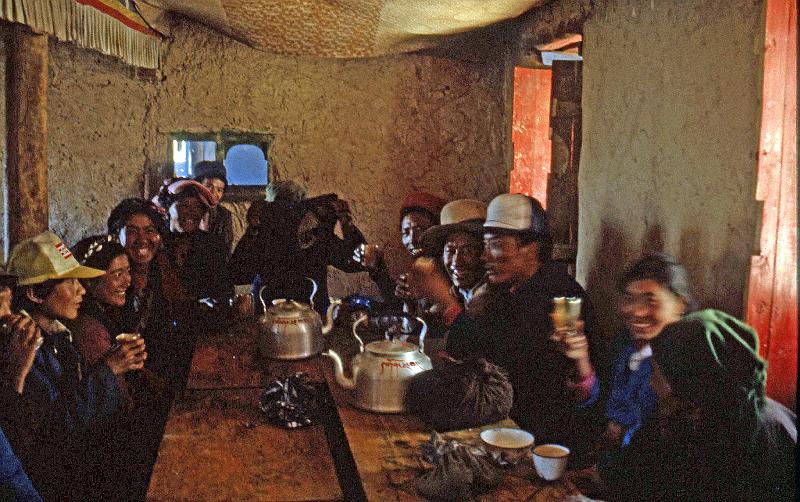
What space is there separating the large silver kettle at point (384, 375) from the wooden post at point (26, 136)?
9.32ft

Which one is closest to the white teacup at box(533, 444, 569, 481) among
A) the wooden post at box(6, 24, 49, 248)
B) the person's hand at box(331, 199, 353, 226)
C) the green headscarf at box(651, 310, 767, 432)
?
the green headscarf at box(651, 310, 767, 432)

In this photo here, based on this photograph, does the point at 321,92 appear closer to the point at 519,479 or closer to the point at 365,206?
the point at 365,206

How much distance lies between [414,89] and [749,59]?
13.6 ft

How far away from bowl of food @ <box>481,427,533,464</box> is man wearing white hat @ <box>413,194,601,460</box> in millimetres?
651

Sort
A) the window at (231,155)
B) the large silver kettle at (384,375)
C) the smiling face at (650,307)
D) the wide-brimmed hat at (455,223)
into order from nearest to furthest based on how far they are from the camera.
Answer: the smiling face at (650,307) → the large silver kettle at (384,375) → the wide-brimmed hat at (455,223) → the window at (231,155)

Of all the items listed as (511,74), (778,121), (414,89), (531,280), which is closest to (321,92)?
(414,89)

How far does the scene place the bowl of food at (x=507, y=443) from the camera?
227 centimetres

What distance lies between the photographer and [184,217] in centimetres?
477

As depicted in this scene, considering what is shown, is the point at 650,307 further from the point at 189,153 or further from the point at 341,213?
the point at 189,153

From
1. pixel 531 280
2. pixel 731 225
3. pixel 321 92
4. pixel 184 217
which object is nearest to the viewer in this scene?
pixel 731 225

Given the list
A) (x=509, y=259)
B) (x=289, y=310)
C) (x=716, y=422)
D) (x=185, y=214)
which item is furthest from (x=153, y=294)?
(x=716, y=422)

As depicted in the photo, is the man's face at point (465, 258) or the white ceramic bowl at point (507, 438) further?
the man's face at point (465, 258)

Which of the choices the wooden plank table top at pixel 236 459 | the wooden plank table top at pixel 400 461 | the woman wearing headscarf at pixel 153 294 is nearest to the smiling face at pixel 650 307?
the wooden plank table top at pixel 400 461

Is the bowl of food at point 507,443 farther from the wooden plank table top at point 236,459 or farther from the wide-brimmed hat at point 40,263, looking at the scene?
the wide-brimmed hat at point 40,263
